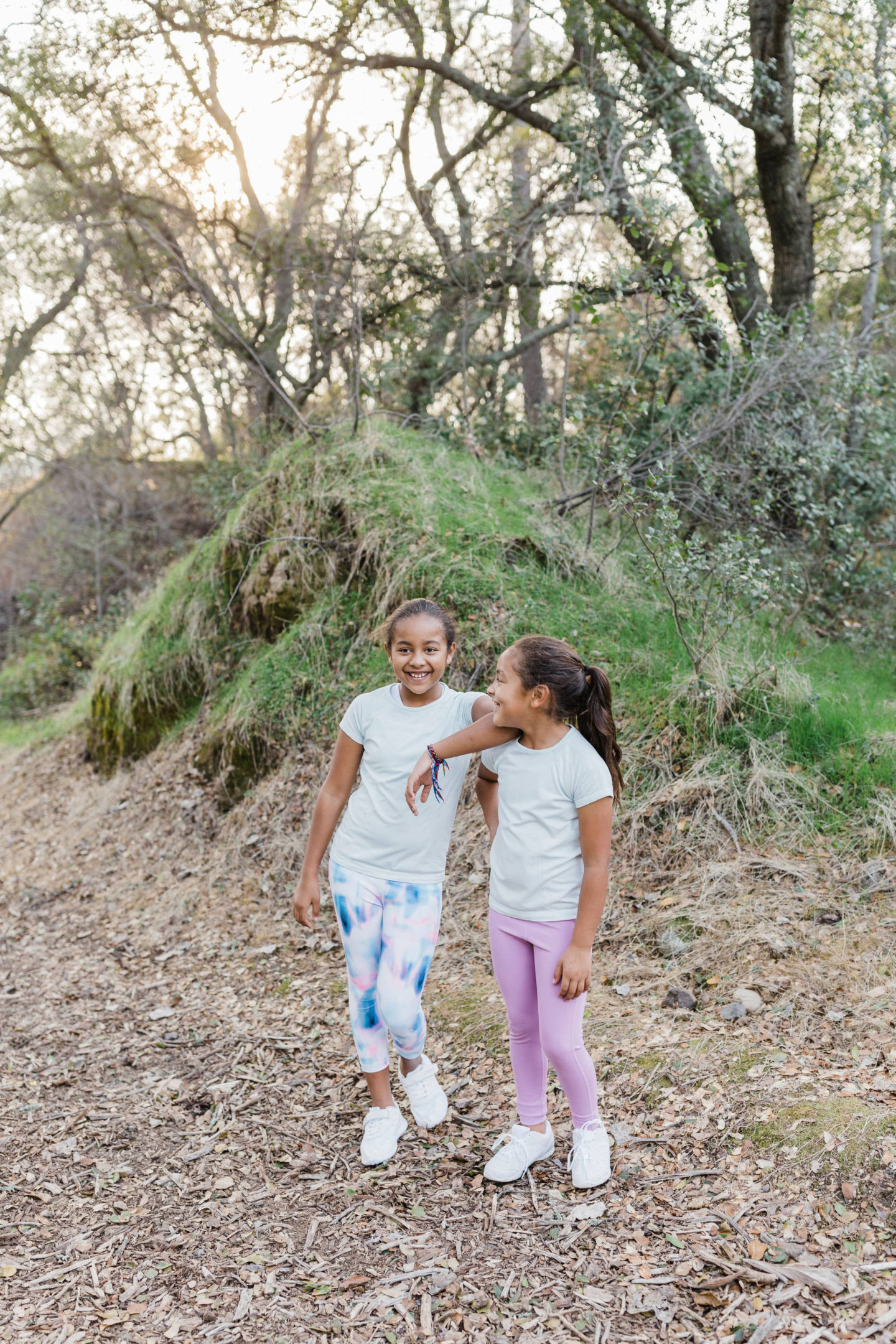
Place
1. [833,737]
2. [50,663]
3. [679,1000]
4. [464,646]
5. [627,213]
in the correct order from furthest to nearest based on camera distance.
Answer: [50,663], [627,213], [464,646], [833,737], [679,1000]

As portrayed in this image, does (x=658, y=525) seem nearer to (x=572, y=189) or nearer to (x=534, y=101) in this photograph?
(x=572, y=189)

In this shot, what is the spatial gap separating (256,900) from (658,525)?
9.90ft

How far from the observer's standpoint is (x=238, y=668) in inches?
265

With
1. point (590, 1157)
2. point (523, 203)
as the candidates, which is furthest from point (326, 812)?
point (523, 203)

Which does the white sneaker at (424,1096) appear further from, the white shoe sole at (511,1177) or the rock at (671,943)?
the rock at (671,943)

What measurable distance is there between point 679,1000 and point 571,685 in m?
1.66

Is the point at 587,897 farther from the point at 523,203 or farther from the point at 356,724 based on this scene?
the point at 523,203

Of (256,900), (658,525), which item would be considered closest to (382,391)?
(658,525)

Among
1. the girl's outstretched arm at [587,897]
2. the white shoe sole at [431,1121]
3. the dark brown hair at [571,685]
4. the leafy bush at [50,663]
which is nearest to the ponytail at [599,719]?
the dark brown hair at [571,685]

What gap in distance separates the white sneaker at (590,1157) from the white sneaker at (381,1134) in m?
0.60

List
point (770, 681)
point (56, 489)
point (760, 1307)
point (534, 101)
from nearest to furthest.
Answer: point (760, 1307) → point (770, 681) → point (534, 101) → point (56, 489)

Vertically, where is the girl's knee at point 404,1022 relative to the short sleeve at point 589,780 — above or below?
below

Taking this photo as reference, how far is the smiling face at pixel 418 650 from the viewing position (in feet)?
9.31

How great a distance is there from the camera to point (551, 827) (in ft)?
8.43
